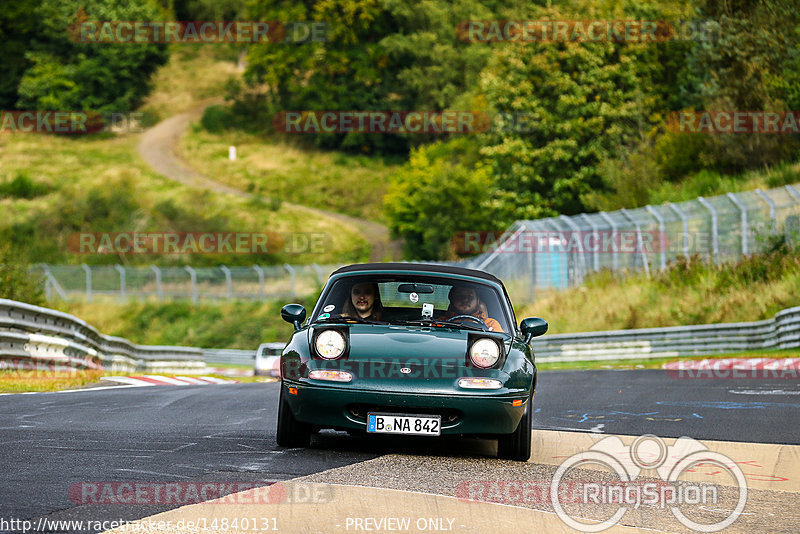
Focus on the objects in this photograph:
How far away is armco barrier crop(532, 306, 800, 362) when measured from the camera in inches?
903

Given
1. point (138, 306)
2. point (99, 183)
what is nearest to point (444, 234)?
point (138, 306)

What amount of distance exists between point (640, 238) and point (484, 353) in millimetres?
24685

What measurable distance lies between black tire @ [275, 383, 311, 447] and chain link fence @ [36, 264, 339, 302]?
40664mm

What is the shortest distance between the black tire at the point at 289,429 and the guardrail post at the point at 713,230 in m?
22.8

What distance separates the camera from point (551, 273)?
35.7 m

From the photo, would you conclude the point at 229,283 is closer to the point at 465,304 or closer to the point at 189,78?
the point at 465,304

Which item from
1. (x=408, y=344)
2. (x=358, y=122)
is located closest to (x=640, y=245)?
(x=408, y=344)

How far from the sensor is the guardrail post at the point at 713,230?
29406mm

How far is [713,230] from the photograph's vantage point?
1166 inches

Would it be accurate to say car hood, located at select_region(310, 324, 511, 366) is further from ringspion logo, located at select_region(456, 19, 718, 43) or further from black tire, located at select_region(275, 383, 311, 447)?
ringspion logo, located at select_region(456, 19, 718, 43)

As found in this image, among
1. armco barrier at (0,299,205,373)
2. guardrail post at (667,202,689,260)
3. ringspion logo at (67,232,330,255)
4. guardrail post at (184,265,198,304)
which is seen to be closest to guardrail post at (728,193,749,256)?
guardrail post at (667,202,689,260)

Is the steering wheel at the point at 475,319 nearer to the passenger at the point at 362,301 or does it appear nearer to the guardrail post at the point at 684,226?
the passenger at the point at 362,301

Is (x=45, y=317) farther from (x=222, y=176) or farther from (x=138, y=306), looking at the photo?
Answer: (x=222, y=176)

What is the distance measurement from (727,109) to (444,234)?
826 inches
